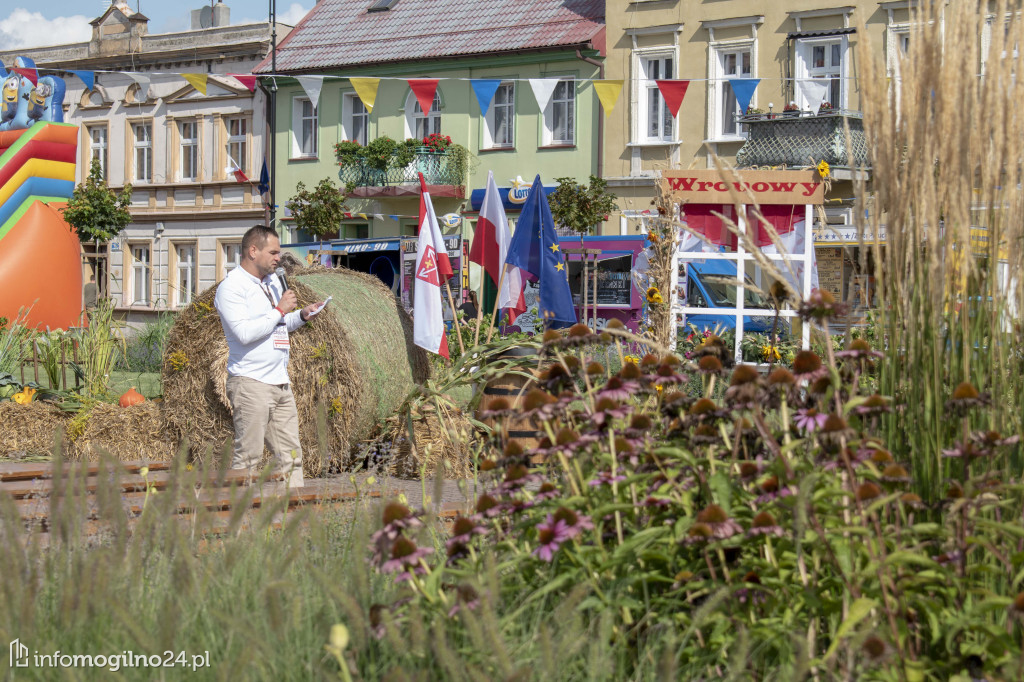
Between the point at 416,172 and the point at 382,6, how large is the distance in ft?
20.4

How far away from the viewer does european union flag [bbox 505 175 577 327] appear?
877cm

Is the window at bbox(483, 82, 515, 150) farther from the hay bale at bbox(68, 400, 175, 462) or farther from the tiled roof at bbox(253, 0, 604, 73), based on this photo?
the hay bale at bbox(68, 400, 175, 462)

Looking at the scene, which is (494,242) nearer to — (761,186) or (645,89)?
(761,186)

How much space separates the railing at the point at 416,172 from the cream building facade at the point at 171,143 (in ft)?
13.1

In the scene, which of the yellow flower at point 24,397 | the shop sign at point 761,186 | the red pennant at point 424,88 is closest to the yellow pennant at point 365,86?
the red pennant at point 424,88

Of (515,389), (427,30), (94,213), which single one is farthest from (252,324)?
(427,30)

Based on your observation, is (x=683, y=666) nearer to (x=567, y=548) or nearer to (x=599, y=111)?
(x=567, y=548)

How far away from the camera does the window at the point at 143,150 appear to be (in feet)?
118

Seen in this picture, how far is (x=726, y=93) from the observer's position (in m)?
26.4

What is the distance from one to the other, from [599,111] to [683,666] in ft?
84.9

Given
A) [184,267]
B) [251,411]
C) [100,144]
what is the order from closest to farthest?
[251,411]
[184,267]
[100,144]

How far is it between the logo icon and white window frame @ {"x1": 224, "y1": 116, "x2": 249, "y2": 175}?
32140 mm

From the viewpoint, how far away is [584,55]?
27906 mm

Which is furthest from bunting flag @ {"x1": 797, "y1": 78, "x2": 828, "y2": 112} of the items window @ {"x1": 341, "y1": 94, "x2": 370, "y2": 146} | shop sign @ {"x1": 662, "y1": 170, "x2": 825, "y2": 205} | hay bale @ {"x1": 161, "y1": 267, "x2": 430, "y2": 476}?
hay bale @ {"x1": 161, "y1": 267, "x2": 430, "y2": 476}
